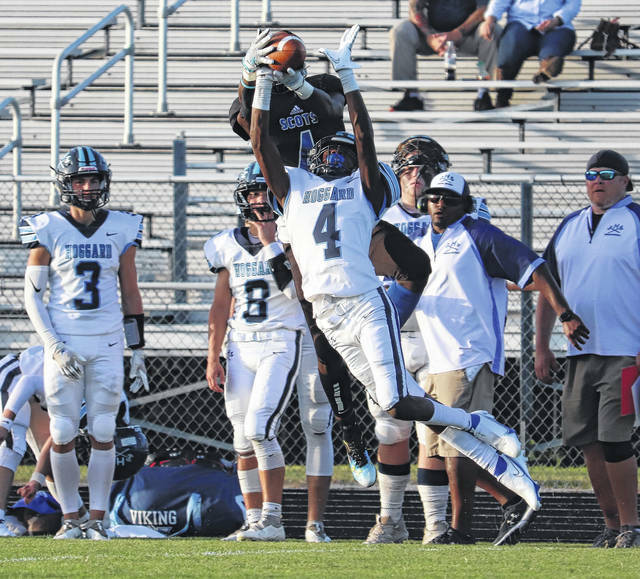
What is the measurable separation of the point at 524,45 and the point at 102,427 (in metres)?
6.14

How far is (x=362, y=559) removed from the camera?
183 inches

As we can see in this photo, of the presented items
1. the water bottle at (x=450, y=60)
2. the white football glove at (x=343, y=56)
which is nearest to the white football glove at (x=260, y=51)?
the white football glove at (x=343, y=56)

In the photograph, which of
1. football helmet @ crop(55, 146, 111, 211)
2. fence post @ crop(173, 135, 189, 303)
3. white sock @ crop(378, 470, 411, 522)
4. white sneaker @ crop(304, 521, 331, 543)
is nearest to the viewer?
white sock @ crop(378, 470, 411, 522)

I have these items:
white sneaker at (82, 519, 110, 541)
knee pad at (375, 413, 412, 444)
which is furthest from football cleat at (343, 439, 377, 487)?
white sneaker at (82, 519, 110, 541)

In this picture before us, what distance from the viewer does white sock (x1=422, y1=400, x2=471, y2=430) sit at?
523 centimetres

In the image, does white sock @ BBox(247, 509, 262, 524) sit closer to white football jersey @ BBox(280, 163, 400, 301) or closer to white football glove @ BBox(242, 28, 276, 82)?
white football jersey @ BBox(280, 163, 400, 301)

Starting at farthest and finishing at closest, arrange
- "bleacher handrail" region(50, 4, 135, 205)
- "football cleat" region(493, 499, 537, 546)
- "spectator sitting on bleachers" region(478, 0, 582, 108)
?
1. "spectator sitting on bleachers" region(478, 0, 582, 108)
2. "bleacher handrail" region(50, 4, 135, 205)
3. "football cleat" region(493, 499, 537, 546)

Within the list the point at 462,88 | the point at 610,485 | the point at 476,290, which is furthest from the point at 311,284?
the point at 462,88

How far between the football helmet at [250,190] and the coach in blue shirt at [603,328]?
5.39 feet

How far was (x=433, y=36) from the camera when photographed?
36.8 feet

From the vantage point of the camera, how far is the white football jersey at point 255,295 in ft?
21.9

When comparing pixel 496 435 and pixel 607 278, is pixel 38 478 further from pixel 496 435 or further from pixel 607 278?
pixel 607 278

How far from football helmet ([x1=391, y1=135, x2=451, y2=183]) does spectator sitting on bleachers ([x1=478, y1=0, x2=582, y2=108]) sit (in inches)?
172

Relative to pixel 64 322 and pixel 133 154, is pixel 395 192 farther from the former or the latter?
pixel 133 154
